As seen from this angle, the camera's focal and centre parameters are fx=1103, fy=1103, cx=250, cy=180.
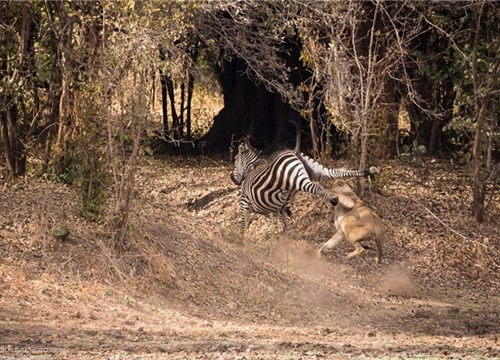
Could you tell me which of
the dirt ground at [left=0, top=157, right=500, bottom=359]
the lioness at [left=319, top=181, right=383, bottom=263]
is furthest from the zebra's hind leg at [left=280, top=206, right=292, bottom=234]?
the lioness at [left=319, top=181, right=383, bottom=263]

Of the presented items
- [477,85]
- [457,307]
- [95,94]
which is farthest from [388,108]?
[95,94]

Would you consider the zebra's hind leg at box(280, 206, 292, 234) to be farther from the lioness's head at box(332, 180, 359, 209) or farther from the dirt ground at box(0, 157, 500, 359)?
the lioness's head at box(332, 180, 359, 209)

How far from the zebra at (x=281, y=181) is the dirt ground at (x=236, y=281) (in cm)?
46

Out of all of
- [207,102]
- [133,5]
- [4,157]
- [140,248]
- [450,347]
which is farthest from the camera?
[207,102]

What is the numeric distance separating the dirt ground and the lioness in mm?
515

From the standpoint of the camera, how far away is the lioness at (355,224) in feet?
50.3

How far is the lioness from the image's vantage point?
15328 mm

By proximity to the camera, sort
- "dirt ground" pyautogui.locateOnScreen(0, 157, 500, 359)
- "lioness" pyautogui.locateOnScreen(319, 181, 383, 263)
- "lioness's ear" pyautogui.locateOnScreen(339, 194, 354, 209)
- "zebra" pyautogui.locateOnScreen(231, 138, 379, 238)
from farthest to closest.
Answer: "zebra" pyautogui.locateOnScreen(231, 138, 379, 238) < "lioness's ear" pyautogui.locateOnScreen(339, 194, 354, 209) < "lioness" pyautogui.locateOnScreen(319, 181, 383, 263) < "dirt ground" pyautogui.locateOnScreen(0, 157, 500, 359)

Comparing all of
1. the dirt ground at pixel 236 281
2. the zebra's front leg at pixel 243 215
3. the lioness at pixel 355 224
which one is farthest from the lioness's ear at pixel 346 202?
the zebra's front leg at pixel 243 215

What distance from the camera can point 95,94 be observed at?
13.8 metres

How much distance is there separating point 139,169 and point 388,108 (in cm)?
590

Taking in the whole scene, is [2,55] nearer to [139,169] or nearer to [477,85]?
[139,169]

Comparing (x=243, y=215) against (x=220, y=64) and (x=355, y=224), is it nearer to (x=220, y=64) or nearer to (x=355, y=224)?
(x=355, y=224)

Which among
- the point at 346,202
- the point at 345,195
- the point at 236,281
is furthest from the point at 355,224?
the point at 236,281
